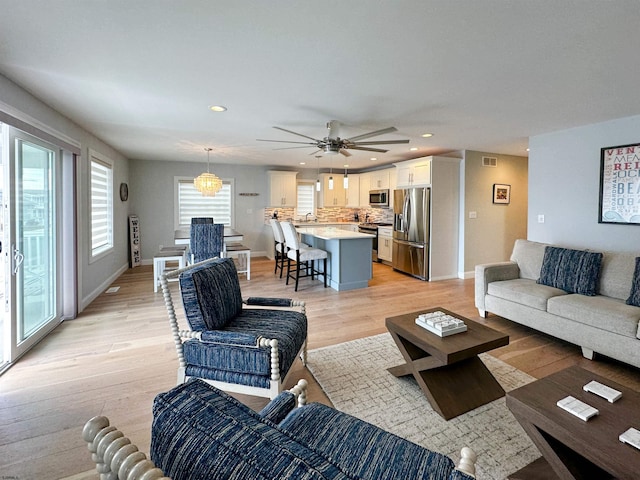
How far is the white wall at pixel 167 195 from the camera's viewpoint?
7.29 m

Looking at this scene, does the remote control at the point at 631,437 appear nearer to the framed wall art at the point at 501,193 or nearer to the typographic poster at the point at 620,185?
the typographic poster at the point at 620,185

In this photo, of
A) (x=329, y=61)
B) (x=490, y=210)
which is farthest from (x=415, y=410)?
(x=490, y=210)

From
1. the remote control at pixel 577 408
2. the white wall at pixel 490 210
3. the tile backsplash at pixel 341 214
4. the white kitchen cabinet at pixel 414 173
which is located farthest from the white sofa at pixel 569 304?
the tile backsplash at pixel 341 214

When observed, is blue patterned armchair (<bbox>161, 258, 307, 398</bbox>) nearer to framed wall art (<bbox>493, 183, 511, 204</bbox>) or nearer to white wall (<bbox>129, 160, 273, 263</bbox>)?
framed wall art (<bbox>493, 183, 511, 204</bbox>)

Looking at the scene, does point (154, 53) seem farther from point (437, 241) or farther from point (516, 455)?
point (437, 241)

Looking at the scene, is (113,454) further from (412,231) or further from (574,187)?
(412,231)

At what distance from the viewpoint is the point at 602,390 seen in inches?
61.9

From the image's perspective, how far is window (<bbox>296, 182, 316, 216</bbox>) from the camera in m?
8.67

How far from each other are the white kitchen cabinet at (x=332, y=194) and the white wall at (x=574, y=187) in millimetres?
4585

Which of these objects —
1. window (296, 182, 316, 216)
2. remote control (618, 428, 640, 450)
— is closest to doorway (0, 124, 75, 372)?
remote control (618, 428, 640, 450)

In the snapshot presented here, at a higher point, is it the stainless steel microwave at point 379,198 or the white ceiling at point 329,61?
the white ceiling at point 329,61

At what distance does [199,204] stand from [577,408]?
771 cm

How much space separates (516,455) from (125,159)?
25.5ft

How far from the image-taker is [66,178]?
3.73m
